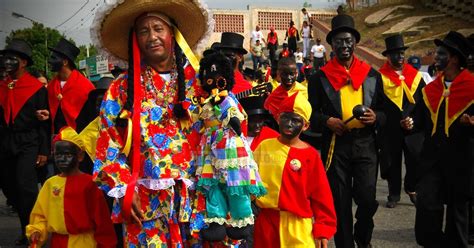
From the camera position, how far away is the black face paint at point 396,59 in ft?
27.3

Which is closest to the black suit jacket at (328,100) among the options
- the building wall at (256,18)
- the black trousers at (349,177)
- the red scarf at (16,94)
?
the black trousers at (349,177)

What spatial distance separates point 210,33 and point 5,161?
409 centimetres

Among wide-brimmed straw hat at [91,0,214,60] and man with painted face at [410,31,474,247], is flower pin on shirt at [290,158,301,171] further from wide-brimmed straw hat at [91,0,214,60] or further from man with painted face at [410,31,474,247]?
man with painted face at [410,31,474,247]

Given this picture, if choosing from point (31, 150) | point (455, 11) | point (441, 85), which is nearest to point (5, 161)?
point (31, 150)

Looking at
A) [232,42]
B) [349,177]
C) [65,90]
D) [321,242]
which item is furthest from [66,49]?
[321,242]

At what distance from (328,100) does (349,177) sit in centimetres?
81

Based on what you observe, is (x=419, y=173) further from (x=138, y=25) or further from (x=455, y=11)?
(x=455, y=11)

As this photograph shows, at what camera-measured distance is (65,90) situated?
6746 mm

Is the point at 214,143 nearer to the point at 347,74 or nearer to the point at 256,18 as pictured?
the point at 347,74

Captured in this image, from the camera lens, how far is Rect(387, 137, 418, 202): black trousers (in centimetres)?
809

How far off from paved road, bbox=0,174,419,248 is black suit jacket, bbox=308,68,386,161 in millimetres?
1575

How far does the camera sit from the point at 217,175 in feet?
10.4

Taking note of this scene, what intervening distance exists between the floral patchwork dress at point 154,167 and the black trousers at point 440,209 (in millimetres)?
3054

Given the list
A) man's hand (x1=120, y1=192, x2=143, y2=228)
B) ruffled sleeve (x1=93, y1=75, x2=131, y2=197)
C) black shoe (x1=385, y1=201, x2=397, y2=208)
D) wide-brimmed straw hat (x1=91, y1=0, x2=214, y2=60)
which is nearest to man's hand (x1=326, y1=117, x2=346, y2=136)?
wide-brimmed straw hat (x1=91, y1=0, x2=214, y2=60)
